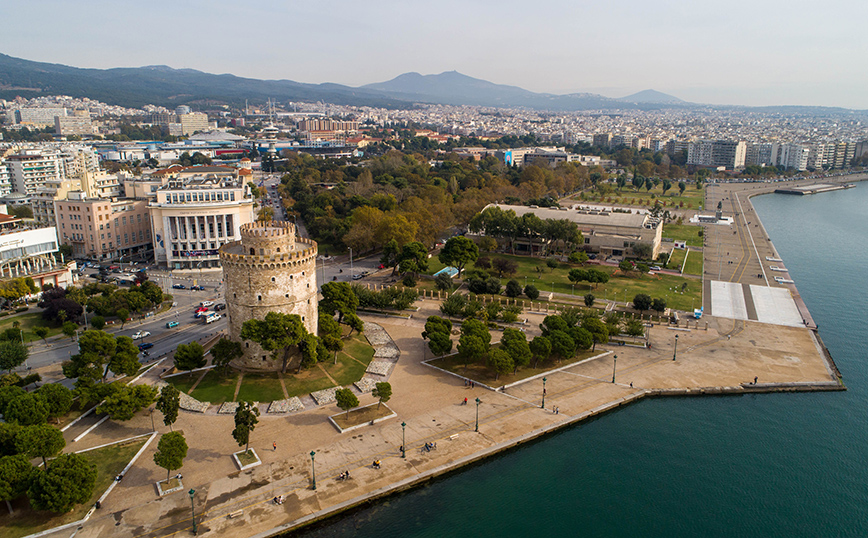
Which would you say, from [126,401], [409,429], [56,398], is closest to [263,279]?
[126,401]

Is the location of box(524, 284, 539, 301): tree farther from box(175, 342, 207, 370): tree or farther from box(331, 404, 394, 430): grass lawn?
box(175, 342, 207, 370): tree

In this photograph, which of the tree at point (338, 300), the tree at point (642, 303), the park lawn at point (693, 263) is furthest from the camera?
the park lawn at point (693, 263)

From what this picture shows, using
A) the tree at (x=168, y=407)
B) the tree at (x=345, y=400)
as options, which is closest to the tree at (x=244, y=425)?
the tree at (x=168, y=407)

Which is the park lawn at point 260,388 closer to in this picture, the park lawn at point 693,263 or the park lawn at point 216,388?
the park lawn at point 216,388

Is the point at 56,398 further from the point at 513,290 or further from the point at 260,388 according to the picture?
the point at 513,290

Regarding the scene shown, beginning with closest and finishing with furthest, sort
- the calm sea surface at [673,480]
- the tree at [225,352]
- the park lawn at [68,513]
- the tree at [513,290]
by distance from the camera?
1. the park lawn at [68,513]
2. the calm sea surface at [673,480]
3. the tree at [225,352]
4. the tree at [513,290]

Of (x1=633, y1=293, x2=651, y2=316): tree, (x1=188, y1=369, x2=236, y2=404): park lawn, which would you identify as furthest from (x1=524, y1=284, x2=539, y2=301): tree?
(x1=188, y1=369, x2=236, y2=404): park lawn

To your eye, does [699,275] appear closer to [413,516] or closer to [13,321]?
[413,516]
